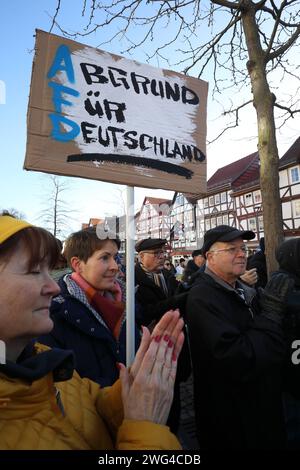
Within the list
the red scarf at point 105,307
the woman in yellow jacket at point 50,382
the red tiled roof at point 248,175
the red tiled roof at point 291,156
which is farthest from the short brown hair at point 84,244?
the red tiled roof at point 248,175

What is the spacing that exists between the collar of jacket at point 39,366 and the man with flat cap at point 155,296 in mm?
1384

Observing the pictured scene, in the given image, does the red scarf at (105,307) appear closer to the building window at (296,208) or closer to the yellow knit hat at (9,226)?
the yellow knit hat at (9,226)

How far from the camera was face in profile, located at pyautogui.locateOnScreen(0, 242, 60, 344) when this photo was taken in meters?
0.97

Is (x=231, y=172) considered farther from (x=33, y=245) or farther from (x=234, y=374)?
(x=33, y=245)

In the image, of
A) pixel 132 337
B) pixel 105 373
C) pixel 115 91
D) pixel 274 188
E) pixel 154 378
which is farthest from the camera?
pixel 274 188

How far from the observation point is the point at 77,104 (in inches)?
71.2

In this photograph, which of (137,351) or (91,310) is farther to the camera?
(91,310)

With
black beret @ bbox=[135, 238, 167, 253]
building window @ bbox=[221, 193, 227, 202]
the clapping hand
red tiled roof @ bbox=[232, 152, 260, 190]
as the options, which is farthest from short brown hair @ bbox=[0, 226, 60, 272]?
red tiled roof @ bbox=[232, 152, 260, 190]

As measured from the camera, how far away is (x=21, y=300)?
985 millimetres

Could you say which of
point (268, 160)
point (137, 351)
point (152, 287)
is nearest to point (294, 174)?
point (268, 160)

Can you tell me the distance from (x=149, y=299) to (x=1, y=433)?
228 centimetres

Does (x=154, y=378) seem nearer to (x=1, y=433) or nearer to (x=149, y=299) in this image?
(x=1, y=433)

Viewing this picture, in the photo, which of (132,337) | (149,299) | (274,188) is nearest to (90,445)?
(132,337)

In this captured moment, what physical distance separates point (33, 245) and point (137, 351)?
1.77ft
